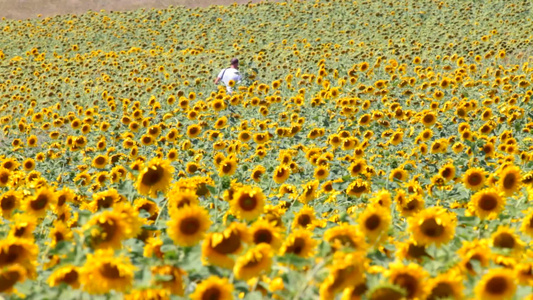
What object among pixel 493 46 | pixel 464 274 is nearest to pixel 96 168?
pixel 464 274

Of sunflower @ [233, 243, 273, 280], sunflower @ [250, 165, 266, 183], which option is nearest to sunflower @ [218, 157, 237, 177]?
sunflower @ [250, 165, 266, 183]

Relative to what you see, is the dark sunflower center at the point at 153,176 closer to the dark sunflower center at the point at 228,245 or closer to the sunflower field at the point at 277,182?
the sunflower field at the point at 277,182

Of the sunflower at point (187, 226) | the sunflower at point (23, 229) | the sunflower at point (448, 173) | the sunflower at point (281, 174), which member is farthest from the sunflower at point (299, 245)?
the sunflower at point (448, 173)

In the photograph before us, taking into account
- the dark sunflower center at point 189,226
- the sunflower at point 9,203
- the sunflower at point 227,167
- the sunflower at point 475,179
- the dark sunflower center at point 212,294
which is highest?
the sunflower at point 227,167

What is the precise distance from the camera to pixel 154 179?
10.5ft

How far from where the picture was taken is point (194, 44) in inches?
928

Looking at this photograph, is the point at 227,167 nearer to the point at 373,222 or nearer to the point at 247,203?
the point at 247,203

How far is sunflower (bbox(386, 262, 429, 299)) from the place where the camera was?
177 cm

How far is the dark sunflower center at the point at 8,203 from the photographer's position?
11.5 ft

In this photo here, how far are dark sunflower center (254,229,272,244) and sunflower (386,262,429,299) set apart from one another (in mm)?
638

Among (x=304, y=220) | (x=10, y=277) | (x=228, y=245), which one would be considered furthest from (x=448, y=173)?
(x=10, y=277)

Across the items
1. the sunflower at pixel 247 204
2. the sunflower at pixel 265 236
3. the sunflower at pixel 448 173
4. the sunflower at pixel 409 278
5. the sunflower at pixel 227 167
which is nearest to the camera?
the sunflower at pixel 409 278

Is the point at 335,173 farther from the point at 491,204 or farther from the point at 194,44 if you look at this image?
the point at 194,44

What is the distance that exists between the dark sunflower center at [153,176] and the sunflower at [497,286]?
2108mm
